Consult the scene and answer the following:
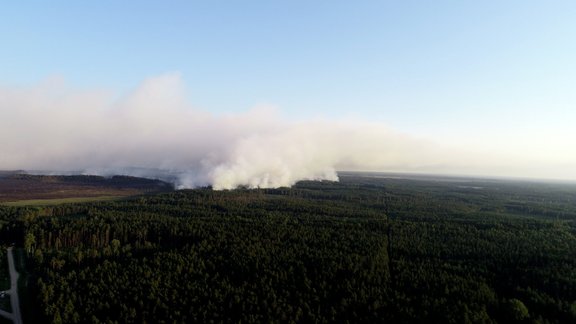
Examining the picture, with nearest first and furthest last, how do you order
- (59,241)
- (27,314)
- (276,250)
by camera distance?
1. (27,314)
2. (276,250)
3. (59,241)

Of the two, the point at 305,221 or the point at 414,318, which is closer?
the point at 414,318

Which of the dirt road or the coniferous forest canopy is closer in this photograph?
the coniferous forest canopy

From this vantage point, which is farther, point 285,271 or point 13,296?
point 285,271

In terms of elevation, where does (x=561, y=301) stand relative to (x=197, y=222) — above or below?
below

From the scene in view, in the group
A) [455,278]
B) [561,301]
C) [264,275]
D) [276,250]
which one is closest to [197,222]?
[276,250]

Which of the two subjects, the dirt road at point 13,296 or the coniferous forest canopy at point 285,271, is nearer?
the coniferous forest canopy at point 285,271

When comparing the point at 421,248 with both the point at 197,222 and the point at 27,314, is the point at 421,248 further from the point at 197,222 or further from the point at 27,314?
the point at 27,314

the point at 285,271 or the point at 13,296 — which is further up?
the point at 285,271

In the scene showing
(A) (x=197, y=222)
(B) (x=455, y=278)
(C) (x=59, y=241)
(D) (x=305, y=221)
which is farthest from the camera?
(D) (x=305, y=221)
